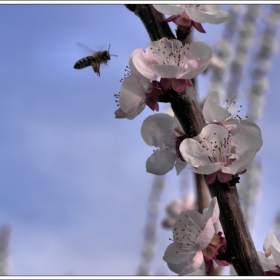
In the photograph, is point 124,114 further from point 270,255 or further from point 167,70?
point 270,255

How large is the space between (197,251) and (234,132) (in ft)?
1.16

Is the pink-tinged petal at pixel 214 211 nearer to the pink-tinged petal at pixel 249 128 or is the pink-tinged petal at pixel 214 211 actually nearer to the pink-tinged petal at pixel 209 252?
the pink-tinged petal at pixel 209 252

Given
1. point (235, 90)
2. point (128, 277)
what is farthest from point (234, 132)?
point (235, 90)

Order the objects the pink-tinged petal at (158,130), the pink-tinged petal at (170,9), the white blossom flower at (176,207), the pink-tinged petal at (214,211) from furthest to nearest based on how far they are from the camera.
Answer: the white blossom flower at (176,207) → the pink-tinged petal at (158,130) → the pink-tinged petal at (170,9) → the pink-tinged petal at (214,211)

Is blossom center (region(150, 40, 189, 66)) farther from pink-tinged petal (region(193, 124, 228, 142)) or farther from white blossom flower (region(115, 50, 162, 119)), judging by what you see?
pink-tinged petal (region(193, 124, 228, 142))

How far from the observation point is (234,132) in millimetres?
1139

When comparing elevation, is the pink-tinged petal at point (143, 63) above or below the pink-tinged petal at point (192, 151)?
above

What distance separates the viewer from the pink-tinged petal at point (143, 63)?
1069 mm

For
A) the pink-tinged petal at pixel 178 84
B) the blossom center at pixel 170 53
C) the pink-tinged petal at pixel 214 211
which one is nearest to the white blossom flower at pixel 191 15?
the blossom center at pixel 170 53

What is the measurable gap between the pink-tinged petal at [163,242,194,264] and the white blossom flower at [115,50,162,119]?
0.42m

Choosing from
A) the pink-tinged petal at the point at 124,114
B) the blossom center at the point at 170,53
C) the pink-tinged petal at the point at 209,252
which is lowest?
the pink-tinged petal at the point at 209,252

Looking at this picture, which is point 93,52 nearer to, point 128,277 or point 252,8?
point 128,277

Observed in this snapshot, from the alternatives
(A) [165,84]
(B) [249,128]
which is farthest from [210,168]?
(A) [165,84]

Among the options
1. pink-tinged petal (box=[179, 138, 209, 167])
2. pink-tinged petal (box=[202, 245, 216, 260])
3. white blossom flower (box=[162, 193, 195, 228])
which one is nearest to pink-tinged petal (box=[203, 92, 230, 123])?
pink-tinged petal (box=[179, 138, 209, 167])
